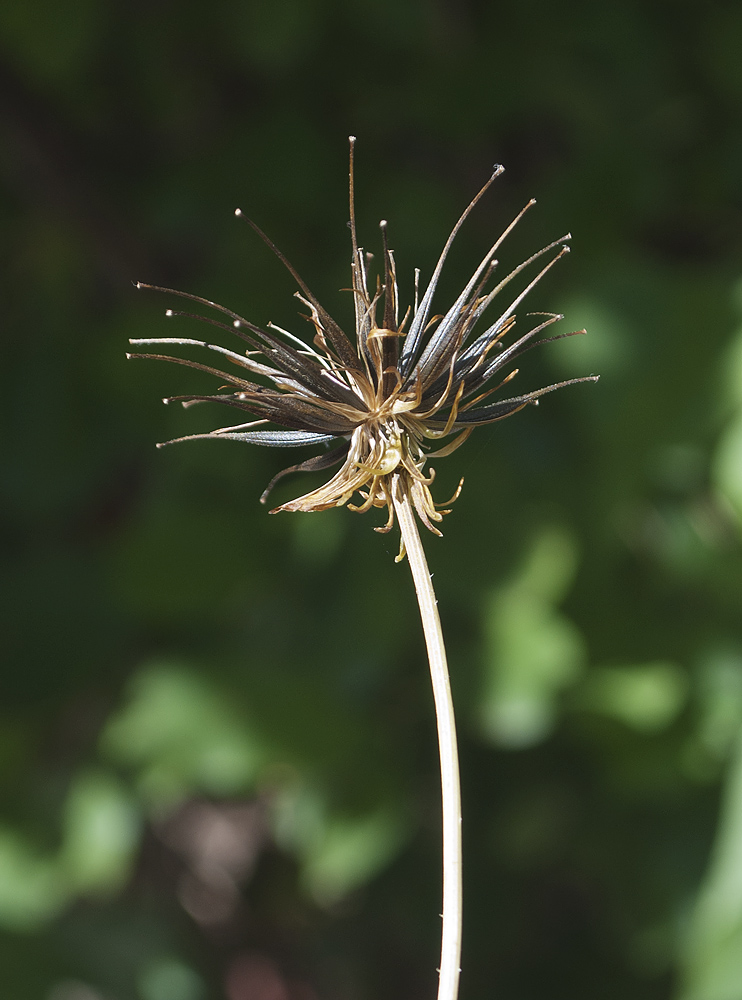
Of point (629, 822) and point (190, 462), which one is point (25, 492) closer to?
point (190, 462)

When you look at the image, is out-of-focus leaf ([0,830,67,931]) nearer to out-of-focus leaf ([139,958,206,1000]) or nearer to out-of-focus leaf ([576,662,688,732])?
out-of-focus leaf ([139,958,206,1000])

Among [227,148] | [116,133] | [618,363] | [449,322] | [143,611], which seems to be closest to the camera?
[449,322]

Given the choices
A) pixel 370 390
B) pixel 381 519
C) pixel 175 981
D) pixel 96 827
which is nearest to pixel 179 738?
pixel 96 827

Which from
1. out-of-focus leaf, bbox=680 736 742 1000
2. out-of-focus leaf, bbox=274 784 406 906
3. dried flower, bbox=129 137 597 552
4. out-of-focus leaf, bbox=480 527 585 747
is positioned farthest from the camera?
out-of-focus leaf, bbox=274 784 406 906

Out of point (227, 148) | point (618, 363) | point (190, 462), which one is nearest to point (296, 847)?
point (190, 462)

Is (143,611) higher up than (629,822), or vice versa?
(143,611)

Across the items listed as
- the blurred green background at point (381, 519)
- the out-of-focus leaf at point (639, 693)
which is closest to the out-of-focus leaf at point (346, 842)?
the blurred green background at point (381, 519)

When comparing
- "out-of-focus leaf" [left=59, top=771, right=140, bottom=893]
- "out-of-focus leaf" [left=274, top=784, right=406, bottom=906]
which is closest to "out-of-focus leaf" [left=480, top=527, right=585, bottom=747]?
"out-of-focus leaf" [left=274, top=784, right=406, bottom=906]

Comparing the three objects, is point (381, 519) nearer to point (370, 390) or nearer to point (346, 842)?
point (346, 842)

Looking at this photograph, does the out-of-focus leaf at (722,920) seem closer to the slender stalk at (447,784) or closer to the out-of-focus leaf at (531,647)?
the out-of-focus leaf at (531,647)
